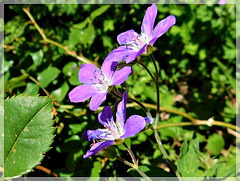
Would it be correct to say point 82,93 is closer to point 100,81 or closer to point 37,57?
point 100,81

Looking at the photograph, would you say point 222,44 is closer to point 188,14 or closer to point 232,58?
point 232,58

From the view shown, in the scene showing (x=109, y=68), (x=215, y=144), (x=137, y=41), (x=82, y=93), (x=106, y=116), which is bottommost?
(x=215, y=144)

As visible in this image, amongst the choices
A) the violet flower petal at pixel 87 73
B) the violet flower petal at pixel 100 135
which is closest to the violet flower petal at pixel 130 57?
the violet flower petal at pixel 87 73

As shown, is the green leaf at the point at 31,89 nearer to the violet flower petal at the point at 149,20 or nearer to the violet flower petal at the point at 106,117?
the violet flower petal at the point at 106,117

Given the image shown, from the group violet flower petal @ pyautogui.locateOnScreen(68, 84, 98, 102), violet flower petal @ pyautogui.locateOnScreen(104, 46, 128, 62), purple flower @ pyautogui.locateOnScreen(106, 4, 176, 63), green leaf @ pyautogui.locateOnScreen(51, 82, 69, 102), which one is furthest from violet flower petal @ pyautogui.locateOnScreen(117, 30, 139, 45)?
green leaf @ pyautogui.locateOnScreen(51, 82, 69, 102)

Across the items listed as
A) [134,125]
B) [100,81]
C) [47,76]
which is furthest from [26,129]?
[47,76]
